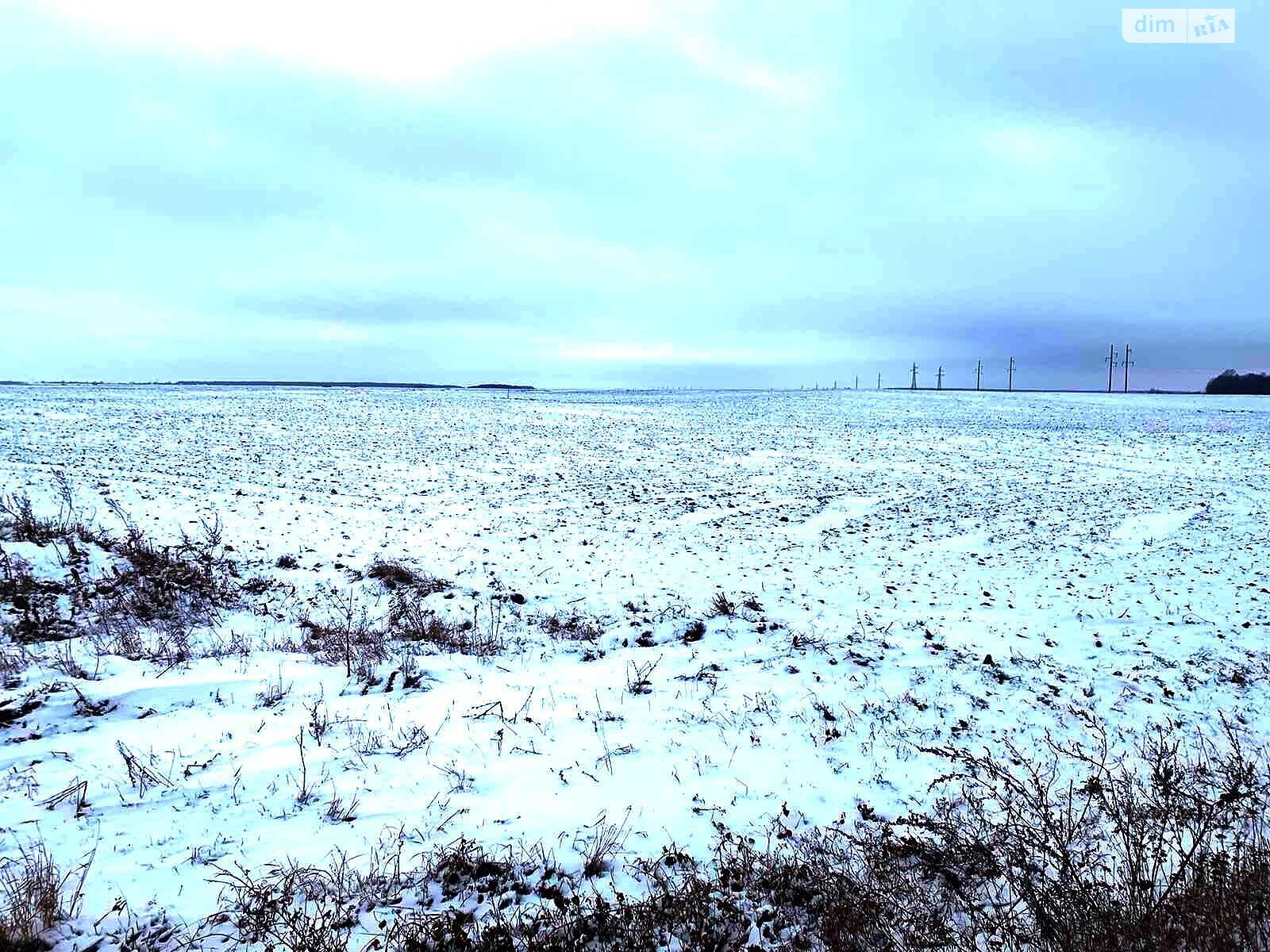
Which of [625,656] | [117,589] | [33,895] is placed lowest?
[625,656]

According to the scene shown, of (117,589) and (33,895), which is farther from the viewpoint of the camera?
(117,589)

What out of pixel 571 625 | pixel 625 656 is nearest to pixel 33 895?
pixel 625 656

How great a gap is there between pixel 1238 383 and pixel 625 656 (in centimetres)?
12088

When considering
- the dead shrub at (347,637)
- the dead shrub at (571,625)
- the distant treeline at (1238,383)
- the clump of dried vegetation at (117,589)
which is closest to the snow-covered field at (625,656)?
the dead shrub at (571,625)

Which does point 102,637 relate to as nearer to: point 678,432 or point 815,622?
point 815,622

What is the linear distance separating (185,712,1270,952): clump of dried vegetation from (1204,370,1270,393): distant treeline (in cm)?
11049

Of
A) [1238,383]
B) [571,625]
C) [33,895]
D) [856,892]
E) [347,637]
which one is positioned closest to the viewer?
[33,895]

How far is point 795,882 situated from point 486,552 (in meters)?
8.68

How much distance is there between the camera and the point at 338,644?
7.30 metres

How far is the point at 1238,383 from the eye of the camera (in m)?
89.0

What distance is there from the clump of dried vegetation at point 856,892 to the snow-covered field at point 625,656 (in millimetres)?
269

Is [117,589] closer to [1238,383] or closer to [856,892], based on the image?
[856,892]

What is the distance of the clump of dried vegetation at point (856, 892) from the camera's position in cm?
325

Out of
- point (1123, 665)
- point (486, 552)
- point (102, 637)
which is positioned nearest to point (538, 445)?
point (486, 552)
